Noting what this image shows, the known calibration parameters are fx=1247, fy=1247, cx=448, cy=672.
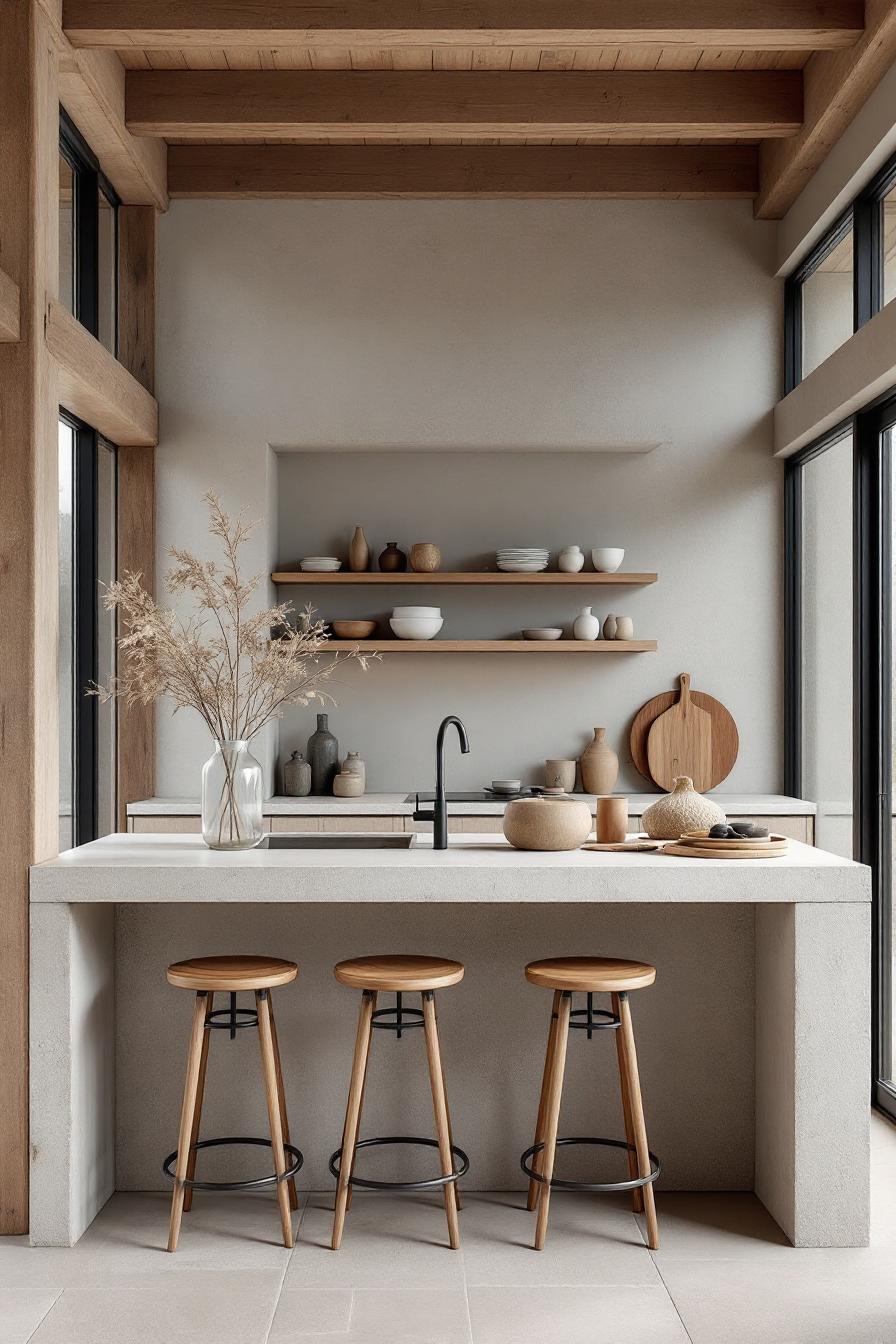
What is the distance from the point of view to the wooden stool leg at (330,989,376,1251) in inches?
120

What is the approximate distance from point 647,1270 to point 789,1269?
34 cm

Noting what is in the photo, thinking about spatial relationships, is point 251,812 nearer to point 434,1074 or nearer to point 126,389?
point 434,1074

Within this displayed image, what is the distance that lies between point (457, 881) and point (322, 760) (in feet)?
7.73

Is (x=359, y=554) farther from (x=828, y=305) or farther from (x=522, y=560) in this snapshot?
(x=828, y=305)

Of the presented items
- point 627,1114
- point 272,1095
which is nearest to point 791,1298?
point 627,1114

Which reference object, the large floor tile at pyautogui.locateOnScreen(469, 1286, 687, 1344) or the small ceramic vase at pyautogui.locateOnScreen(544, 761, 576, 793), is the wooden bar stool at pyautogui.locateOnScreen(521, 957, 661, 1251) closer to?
the large floor tile at pyautogui.locateOnScreen(469, 1286, 687, 1344)

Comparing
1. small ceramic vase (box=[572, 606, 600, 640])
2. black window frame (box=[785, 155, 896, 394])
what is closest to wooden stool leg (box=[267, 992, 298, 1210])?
small ceramic vase (box=[572, 606, 600, 640])

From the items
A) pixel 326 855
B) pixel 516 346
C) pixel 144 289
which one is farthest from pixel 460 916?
pixel 144 289

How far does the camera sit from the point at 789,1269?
2.95m

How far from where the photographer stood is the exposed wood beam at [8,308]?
3.19 m

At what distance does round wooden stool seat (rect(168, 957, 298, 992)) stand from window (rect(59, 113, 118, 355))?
228 centimetres

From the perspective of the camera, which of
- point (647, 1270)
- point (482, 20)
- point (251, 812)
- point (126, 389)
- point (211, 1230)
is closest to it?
point (647, 1270)

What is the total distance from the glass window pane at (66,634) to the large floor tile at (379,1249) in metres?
1.74

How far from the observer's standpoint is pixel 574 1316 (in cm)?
272
